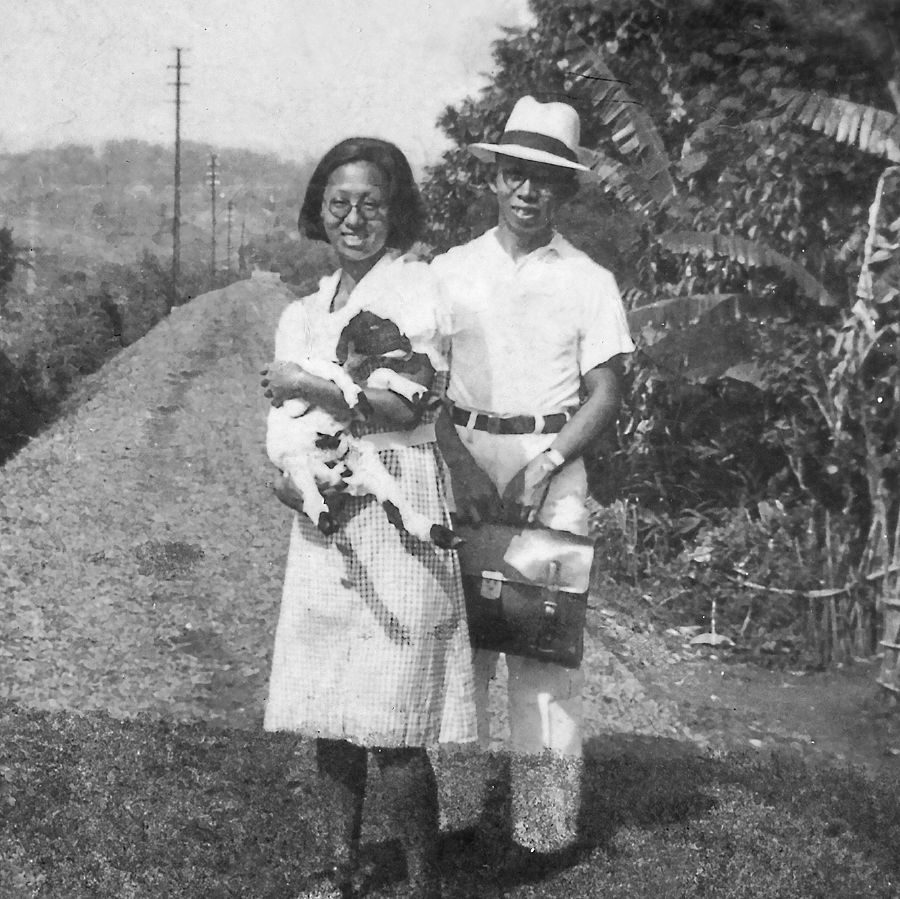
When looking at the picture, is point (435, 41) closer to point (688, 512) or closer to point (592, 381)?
point (592, 381)

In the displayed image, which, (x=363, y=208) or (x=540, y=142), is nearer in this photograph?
(x=363, y=208)

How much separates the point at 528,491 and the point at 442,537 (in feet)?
1.91

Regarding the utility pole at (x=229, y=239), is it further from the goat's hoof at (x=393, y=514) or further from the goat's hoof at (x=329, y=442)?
the goat's hoof at (x=393, y=514)

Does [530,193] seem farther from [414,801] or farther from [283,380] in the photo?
[414,801]

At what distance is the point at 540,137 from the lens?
438cm

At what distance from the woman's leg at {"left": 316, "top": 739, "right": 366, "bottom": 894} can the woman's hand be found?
111cm

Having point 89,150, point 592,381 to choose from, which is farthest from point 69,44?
point 592,381

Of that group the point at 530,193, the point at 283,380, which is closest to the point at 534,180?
the point at 530,193

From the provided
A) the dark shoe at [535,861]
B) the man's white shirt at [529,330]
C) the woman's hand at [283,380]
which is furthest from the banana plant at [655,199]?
the dark shoe at [535,861]

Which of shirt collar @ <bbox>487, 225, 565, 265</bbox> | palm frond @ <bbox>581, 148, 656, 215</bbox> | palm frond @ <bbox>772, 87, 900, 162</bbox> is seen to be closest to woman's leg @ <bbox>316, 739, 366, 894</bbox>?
shirt collar @ <bbox>487, 225, 565, 265</bbox>

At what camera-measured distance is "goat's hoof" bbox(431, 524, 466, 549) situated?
3.79m

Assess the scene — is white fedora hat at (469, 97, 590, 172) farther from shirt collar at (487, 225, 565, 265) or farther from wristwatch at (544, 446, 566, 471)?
wristwatch at (544, 446, 566, 471)

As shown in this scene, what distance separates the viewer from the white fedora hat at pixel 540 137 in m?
4.34

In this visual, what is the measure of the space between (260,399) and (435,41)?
1.64 m
